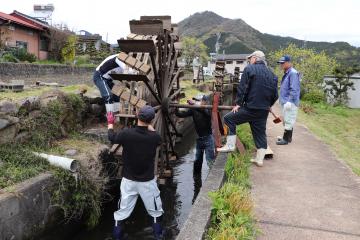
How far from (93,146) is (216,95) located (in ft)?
8.83

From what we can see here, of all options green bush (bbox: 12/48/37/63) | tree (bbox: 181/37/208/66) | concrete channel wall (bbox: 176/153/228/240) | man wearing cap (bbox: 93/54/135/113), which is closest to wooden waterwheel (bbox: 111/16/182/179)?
man wearing cap (bbox: 93/54/135/113)

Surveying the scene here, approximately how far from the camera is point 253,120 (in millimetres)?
6309

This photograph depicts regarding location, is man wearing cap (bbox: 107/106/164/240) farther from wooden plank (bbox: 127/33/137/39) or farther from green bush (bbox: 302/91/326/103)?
green bush (bbox: 302/91/326/103)

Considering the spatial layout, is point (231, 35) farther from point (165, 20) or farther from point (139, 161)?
point (139, 161)

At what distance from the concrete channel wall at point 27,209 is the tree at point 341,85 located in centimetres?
2357

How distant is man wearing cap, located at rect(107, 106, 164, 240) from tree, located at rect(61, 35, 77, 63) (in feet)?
78.2

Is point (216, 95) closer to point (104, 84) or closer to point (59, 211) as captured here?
point (104, 84)

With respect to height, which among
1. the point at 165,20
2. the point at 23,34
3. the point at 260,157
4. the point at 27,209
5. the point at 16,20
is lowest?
the point at 27,209

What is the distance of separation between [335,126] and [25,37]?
20.4 metres

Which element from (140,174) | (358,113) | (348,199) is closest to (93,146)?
(140,174)

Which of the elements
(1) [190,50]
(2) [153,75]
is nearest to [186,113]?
(2) [153,75]

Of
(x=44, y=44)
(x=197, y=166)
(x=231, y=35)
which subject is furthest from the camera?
(x=231, y=35)

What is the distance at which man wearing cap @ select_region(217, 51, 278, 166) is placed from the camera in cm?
600

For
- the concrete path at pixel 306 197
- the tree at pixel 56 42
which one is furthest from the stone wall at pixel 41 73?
the concrete path at pixel 306 197
